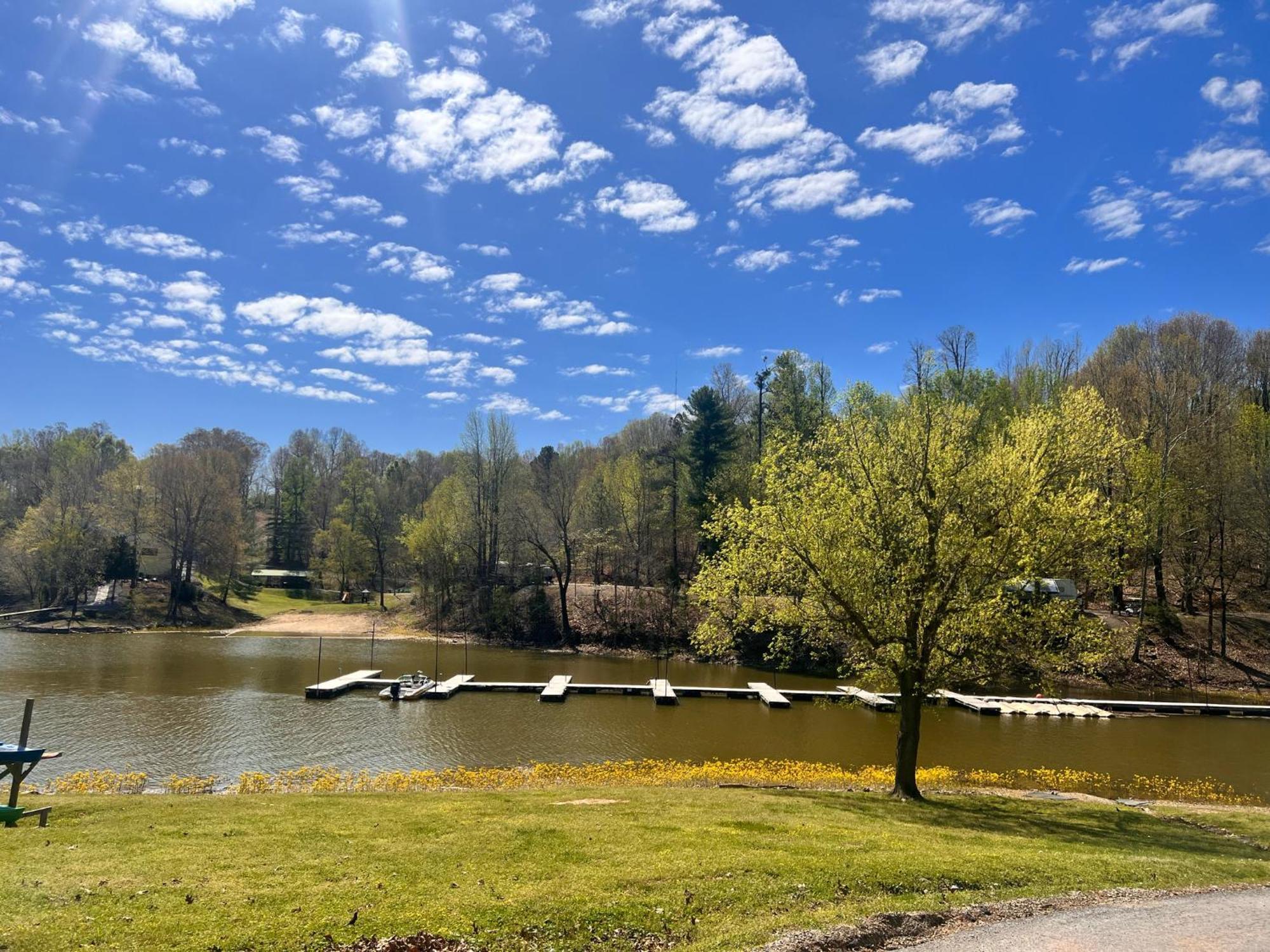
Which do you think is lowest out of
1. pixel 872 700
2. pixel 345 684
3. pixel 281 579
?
pixel 345 684

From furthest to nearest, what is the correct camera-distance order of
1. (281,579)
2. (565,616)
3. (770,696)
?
1. (281,579)
2. (565,616)
3. (770,696)

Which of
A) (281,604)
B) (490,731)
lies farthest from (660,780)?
(281,604)

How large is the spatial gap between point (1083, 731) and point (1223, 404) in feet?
122

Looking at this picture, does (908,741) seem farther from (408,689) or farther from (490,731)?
(408,689)

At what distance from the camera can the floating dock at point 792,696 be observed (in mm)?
33219

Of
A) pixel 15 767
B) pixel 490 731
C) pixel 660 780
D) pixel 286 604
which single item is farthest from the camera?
pixel 286 604

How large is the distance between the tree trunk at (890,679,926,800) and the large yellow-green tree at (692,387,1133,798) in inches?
1.6

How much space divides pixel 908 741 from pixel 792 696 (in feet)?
65.2

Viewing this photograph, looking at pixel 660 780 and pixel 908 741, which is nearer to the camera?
pixel 908 741

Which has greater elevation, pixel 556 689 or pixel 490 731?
pixel 556 689

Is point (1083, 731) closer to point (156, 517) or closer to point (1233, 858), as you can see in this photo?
point (1233, 858)

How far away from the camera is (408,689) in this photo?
3425 cm

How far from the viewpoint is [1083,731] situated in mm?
29703

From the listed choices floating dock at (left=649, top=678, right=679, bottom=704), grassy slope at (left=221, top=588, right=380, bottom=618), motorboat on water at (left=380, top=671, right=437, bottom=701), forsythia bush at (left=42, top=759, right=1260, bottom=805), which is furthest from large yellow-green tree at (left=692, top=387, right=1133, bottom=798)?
grassy slope at (left=221, top=588, right=380, bottom=618)
